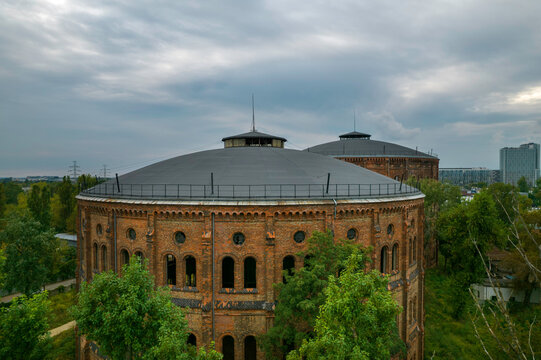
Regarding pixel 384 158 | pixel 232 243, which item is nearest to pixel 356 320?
pixel 232 243

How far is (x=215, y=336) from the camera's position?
21859 millimetres

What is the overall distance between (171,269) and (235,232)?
18.7ft

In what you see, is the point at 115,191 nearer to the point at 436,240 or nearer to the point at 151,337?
the point at 151,337

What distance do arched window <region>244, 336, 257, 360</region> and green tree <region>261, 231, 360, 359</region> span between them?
2317 mm

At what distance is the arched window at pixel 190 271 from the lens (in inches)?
893

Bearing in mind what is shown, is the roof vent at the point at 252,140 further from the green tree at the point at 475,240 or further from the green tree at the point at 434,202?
the green tree at the point at 434,202

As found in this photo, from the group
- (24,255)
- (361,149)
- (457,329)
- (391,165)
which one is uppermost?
(361,149)

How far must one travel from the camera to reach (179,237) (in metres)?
22.6

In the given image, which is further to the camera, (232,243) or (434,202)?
(434,202)

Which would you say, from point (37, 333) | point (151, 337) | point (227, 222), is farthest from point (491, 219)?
point (37, 333)

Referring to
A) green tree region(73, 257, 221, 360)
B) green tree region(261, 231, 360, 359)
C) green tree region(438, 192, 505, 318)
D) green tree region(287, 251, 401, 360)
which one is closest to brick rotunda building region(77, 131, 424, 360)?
green tree region(261, 231, 360, 359)

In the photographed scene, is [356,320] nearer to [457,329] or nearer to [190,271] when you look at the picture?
[190,271]

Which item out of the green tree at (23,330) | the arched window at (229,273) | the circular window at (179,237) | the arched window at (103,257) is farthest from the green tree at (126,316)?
the arched window at (103,257)

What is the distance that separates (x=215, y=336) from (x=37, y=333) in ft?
32.7
